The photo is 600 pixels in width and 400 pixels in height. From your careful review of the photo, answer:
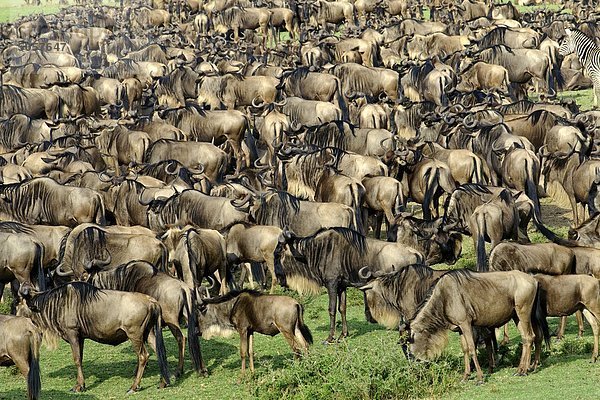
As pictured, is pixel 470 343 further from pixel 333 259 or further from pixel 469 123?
pixel 469 123

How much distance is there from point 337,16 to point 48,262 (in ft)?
77.9

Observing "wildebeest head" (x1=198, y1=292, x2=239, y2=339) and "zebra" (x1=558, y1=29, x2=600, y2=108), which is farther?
"zebra" (x1=558, y1=29, x2=600, y2=108)

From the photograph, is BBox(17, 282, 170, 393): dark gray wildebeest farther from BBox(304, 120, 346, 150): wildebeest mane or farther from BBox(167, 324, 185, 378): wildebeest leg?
BBox(304, 120, 346, 150): wildebeest mane

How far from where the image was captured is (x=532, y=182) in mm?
16344

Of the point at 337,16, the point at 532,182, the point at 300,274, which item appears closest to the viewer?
the point at 300,274

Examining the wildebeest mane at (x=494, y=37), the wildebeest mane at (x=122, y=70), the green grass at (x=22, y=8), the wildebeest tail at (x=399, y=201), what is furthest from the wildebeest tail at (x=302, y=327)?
the green grass at (x=22, y=8)

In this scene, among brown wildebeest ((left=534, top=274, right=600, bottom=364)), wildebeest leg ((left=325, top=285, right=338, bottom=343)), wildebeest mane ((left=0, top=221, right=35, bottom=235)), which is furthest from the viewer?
wildebeest mane ((left=0, top=221, right=35, bottom=235))

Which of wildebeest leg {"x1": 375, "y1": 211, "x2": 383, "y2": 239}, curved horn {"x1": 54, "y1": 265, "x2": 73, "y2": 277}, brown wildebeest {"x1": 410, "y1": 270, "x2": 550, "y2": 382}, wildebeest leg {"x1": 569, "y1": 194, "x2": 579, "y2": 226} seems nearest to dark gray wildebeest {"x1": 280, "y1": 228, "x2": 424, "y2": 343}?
brown wildebeest {"x1": 410, "y1": 270, "x2": 550, "y2": 382}

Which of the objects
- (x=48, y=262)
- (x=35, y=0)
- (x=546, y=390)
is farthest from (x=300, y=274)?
(x=35, y=0)

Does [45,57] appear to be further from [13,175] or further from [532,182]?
[532,182]

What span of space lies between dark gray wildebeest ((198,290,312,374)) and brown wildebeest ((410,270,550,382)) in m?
1.28

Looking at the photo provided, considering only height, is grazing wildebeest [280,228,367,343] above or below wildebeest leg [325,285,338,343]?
above

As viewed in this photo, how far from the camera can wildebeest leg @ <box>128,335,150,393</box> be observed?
10938mm

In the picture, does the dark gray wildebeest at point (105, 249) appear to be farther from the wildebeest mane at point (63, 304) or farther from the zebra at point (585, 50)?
the zebra at point (585, 50)
